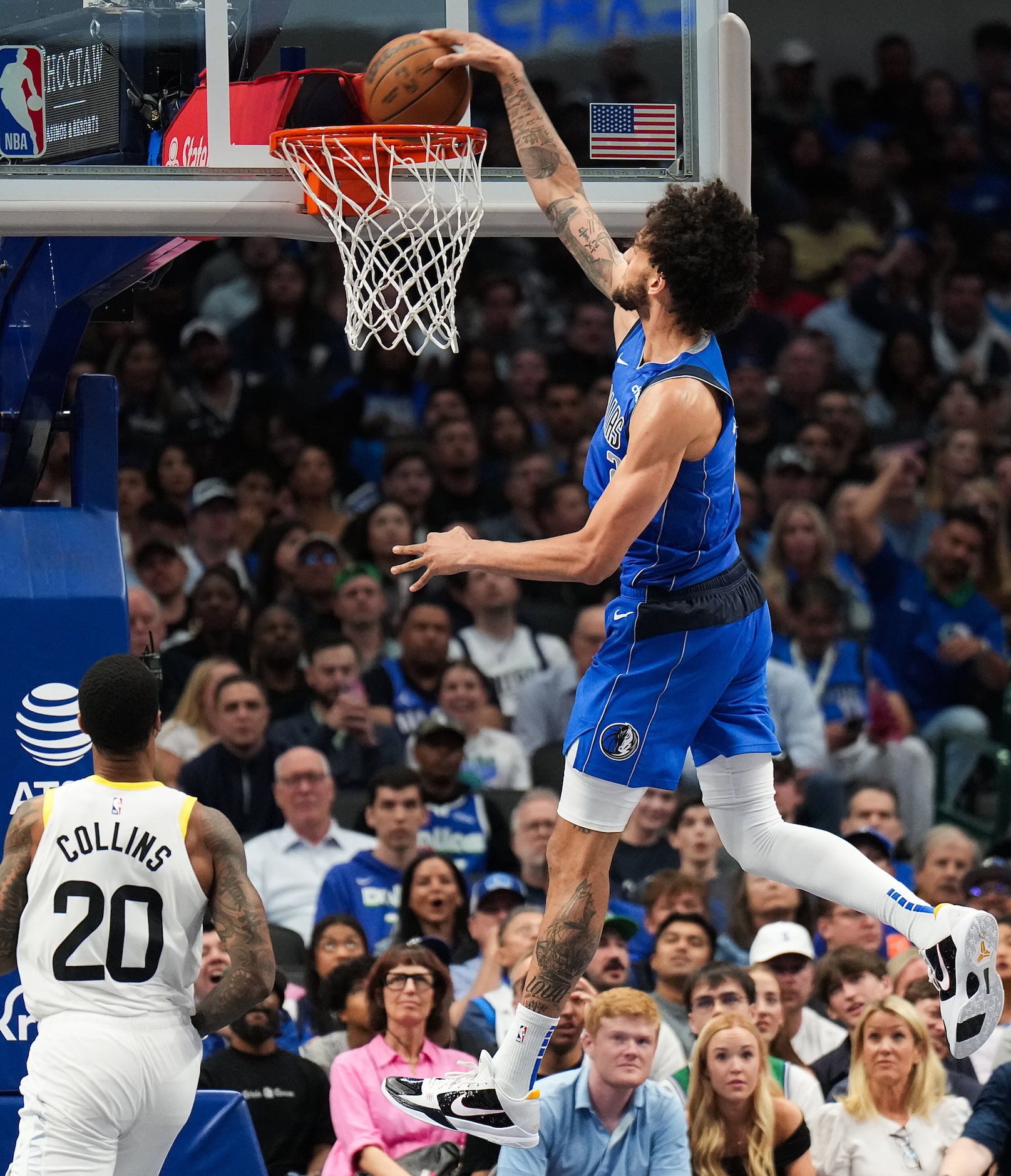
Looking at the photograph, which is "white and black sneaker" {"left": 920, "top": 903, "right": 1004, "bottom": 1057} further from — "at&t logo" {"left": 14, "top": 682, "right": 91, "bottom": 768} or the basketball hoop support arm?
the basketball hoop support arm

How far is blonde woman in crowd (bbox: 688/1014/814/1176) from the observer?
21.4 feet

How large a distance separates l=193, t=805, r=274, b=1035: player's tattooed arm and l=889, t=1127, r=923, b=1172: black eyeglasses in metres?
2.88

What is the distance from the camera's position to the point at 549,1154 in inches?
252

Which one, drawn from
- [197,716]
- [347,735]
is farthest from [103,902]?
[347,735]

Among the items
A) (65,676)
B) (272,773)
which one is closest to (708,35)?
(65,676)

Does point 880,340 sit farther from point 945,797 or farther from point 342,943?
point 342,943

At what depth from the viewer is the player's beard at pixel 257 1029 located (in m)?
6.85

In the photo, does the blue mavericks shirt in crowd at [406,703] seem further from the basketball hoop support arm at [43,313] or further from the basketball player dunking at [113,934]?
the basketball player dunking at [113,934]

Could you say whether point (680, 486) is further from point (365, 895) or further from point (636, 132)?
point (365, 895)

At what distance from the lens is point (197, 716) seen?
359 inches

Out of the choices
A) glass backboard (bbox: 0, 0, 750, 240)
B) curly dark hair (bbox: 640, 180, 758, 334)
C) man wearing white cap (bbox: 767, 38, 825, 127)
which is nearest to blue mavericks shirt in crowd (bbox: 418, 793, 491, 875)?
glass backboard (bbox: 0, 0, 750, 240)

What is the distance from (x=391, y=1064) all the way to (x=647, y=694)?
7.81 feet

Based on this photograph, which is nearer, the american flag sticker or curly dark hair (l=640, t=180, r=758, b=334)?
curly dark hair (l=640, t=180, r=758, b=334)

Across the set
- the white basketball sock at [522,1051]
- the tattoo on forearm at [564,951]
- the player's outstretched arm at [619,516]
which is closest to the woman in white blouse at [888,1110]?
the white basketball sock at [522,1051]
